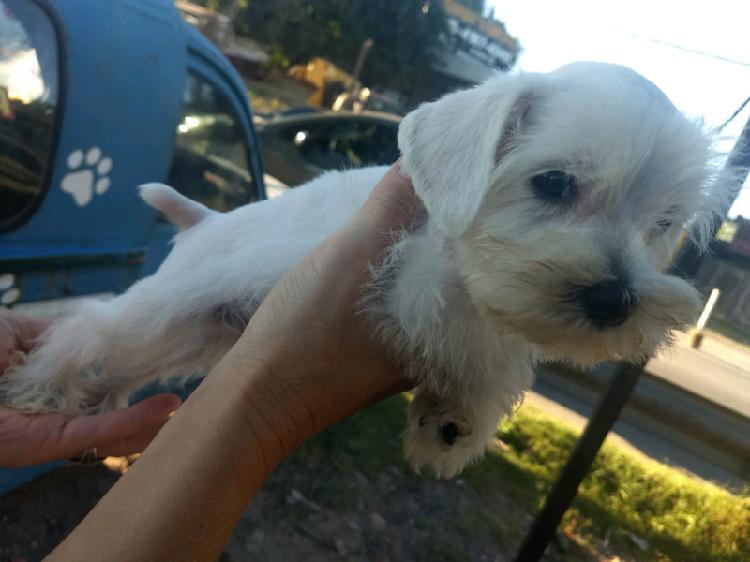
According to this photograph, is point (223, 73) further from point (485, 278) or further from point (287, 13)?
point (287, 13)

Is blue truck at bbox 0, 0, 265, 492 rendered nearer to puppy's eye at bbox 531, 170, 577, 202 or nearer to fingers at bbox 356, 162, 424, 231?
fingers at bbox 356, 162, 424, 231

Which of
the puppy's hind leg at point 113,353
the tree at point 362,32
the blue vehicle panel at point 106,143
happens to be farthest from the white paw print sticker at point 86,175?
the tree at point 362,32

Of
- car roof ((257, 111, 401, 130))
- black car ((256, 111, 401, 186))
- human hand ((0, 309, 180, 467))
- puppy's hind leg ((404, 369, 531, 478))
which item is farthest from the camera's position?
car roof ((257, 111, 401, 130))

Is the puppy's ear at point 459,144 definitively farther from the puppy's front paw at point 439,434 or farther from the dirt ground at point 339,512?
the dirt ground at point 339,512

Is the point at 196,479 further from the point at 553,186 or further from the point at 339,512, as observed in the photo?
the point at 339,512

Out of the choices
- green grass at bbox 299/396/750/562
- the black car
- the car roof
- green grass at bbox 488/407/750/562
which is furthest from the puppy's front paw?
the car roof

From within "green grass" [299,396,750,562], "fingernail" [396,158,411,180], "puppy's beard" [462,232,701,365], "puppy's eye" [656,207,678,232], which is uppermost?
"puppy's eye" [656,207,678,232]
